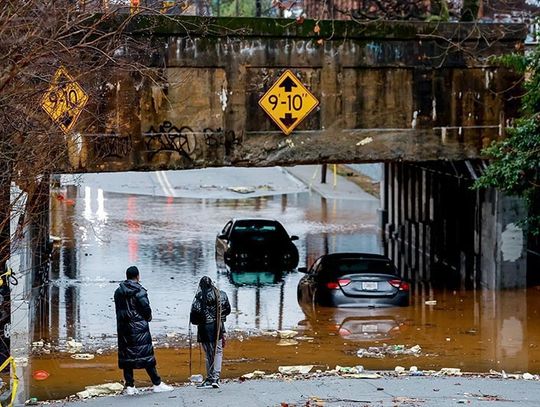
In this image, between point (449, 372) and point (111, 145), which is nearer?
point (449, 372)

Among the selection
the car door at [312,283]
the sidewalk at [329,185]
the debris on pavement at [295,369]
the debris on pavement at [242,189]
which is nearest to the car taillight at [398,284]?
the car door at [312,283]

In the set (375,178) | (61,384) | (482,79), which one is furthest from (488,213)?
(375,178)

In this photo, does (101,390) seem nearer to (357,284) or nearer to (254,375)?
(254,375)

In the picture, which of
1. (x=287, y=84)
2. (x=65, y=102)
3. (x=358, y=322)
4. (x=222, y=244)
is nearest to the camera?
(x=65, y=102)

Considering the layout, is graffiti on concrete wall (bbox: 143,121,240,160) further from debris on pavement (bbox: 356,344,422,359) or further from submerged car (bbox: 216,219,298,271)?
submerged car (bbox: 216,219,298,271)

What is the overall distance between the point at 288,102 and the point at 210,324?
31.8ft

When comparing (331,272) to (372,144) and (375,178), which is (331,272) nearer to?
(372,144)

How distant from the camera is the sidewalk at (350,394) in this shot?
1374 cm

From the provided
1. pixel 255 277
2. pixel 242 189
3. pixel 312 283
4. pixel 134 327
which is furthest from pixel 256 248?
pixel 242 189

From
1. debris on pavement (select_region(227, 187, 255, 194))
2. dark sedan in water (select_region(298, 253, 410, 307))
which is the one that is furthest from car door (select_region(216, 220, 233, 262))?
debris on pavement (select_region(227, 187, 255, 194))

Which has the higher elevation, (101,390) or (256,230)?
(256,230)

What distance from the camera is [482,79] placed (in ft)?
83.1

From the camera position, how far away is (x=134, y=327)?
14.7 metres

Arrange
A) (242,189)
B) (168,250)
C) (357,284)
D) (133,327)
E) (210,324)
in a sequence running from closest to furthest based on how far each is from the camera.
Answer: (133,327), (210,324), (357,284), (168,250), (242,189)
